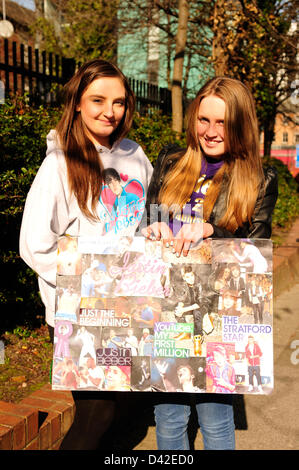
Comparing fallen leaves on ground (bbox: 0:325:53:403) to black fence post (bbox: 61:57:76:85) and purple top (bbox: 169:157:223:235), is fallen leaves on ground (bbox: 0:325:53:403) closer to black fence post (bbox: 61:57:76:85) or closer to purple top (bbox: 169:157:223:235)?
purple top (bbox: 169:157:223:235)

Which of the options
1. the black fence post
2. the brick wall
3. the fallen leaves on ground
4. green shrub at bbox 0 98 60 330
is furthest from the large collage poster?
the black fence post

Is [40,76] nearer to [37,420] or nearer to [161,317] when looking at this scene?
[37,420]

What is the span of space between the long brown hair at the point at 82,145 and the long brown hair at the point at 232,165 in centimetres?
30

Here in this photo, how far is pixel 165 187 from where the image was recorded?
6.83ft

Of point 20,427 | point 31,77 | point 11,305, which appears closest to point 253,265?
point 20,427

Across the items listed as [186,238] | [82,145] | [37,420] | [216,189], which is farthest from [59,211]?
[37,420]

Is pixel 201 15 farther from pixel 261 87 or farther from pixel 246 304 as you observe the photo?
pixel 246 304

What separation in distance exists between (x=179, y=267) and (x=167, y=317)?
19 centimetres

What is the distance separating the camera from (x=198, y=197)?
6.77 ft

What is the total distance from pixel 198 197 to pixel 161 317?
58 centimetres

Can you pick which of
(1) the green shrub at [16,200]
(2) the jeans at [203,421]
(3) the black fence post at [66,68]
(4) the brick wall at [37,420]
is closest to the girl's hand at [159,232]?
(2) the jeans at [203,421]

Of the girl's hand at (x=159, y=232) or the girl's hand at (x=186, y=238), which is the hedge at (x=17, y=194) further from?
the girl's hand at (x=186, y=238)

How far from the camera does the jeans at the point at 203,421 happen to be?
6.57ft

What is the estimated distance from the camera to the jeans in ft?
6.57
